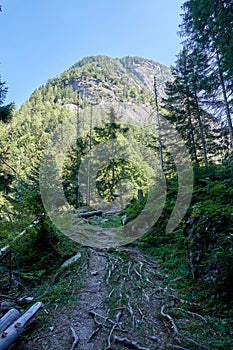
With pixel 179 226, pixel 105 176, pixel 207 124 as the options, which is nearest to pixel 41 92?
pixel 105 176

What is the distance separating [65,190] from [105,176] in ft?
15.6

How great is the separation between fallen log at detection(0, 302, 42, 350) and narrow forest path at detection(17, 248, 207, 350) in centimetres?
19

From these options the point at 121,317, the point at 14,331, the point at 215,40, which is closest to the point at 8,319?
the point at 14,331

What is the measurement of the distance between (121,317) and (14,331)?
6.16 feet

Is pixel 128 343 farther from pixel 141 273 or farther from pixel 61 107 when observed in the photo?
pixel 61 107

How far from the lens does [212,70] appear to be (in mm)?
14062

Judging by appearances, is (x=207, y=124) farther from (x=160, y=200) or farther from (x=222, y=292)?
(x=222, y=292)

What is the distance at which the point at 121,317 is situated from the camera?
14.2 feet

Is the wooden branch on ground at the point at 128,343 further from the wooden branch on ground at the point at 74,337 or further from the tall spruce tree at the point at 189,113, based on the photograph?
the tall spruce tree at the point at 189,113

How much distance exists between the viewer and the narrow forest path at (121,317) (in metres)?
3.53

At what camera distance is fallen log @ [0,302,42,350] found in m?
3.49

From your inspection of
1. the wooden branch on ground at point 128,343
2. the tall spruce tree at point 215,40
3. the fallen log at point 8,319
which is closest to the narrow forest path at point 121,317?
the wooden branch on ground at point 128,343

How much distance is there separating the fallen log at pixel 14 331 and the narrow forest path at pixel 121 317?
0.19 meters

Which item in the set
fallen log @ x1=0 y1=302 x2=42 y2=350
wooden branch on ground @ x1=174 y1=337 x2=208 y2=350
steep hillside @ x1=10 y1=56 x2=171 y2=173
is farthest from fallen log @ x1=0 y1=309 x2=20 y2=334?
steep hillside @ x1=10 y1=56 x2=171 y2=173
